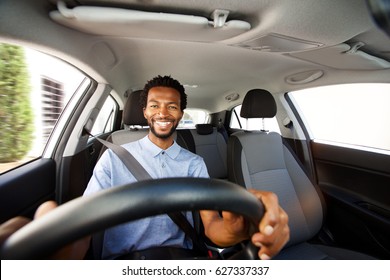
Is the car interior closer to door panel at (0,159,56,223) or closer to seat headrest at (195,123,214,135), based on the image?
door panel at (0,159,56,223)

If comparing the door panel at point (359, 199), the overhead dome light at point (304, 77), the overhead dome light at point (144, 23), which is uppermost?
the overhead dome light at point (144, 23)

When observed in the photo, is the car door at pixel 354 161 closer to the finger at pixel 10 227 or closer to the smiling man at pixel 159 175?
the smiling man at pixel 159 175

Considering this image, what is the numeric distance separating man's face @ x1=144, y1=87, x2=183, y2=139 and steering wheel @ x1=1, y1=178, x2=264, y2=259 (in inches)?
30.9

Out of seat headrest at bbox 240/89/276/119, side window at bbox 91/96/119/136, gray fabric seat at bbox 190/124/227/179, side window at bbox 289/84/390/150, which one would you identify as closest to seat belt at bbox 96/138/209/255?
seat headrest at bbox 240/89/276/119

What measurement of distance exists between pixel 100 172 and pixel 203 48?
3.95 feet

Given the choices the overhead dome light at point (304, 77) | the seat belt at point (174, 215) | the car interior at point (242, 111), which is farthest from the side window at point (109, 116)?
the overhead dome light at point (304, 77)

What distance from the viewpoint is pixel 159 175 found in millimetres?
1037

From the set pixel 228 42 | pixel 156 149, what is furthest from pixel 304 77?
pixel 156 149

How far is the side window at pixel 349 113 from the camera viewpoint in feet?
5.50

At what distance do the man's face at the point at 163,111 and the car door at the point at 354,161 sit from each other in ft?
4.51

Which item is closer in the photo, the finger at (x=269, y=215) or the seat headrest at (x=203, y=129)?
the finger at (x=269, y=215)

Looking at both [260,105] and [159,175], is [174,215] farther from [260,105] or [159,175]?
[260,105]
